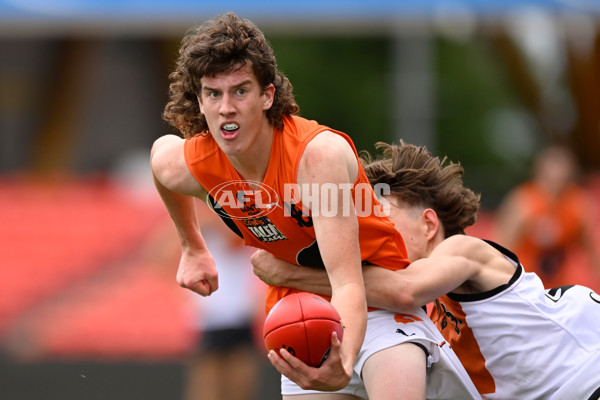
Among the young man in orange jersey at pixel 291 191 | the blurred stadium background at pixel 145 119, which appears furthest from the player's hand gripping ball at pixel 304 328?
the blurred stadium background at pixel 145 119

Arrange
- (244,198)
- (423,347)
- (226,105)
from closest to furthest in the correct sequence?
(226,105)
(244,198)
(423,347)

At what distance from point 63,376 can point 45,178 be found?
367 inches

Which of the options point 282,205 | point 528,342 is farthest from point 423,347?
point 282,205

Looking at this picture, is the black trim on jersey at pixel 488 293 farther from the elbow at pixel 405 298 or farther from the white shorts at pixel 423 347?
the elbow at pixel 405 298

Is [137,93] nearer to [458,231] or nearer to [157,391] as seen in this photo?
[157,391]

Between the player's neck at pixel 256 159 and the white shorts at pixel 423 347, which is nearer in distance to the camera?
the player's neck at pixel 256 159

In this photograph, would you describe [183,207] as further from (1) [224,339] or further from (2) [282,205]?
(1) [224,339]

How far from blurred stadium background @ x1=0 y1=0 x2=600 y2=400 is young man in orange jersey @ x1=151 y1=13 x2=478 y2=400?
177 inches

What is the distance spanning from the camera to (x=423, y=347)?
398cm

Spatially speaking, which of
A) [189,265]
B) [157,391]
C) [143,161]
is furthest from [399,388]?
[143,161]

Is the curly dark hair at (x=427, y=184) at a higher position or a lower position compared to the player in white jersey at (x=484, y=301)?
higher

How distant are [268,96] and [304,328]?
1.03m

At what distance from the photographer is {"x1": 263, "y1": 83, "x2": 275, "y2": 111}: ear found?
3758 mm

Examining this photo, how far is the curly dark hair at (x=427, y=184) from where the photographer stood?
14.8 ft
